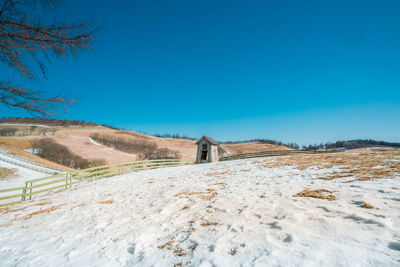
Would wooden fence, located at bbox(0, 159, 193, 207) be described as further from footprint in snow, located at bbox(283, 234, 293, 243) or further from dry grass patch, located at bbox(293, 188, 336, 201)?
dry grass patch, located at bbox(293, 188, 336, 201)

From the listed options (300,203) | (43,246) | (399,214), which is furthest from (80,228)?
(399,214)

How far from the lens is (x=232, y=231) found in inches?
138

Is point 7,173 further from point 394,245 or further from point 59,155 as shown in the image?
point 59,155

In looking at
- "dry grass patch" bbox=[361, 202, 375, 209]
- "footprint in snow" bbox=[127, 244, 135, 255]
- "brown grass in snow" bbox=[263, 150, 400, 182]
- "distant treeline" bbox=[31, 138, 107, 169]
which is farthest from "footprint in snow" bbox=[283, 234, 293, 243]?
"distant treeline" bbox=[31, 138, 107, 169]

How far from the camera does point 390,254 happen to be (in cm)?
225

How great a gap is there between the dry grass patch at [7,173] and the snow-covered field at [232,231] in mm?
24490

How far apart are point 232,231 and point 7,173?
106 feet

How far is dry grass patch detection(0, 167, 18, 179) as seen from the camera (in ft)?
75.3

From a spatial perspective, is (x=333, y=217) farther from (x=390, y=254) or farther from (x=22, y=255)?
(x=22, y=255)

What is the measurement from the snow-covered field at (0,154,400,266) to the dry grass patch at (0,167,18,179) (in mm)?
24490

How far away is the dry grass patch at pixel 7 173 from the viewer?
22950 mm

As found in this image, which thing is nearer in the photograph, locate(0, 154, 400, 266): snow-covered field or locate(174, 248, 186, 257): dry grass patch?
locate(0, 154, 400, 266): snow-covered field

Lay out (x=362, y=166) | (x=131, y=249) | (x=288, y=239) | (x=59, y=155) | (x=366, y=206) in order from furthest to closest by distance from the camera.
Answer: (x=59, y=155)
(x=362, y=166)
(x=366, y=206)
(x=131, y=249)
(x=288, y=239)

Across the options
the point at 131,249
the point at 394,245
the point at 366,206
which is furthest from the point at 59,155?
the point at 394,245
